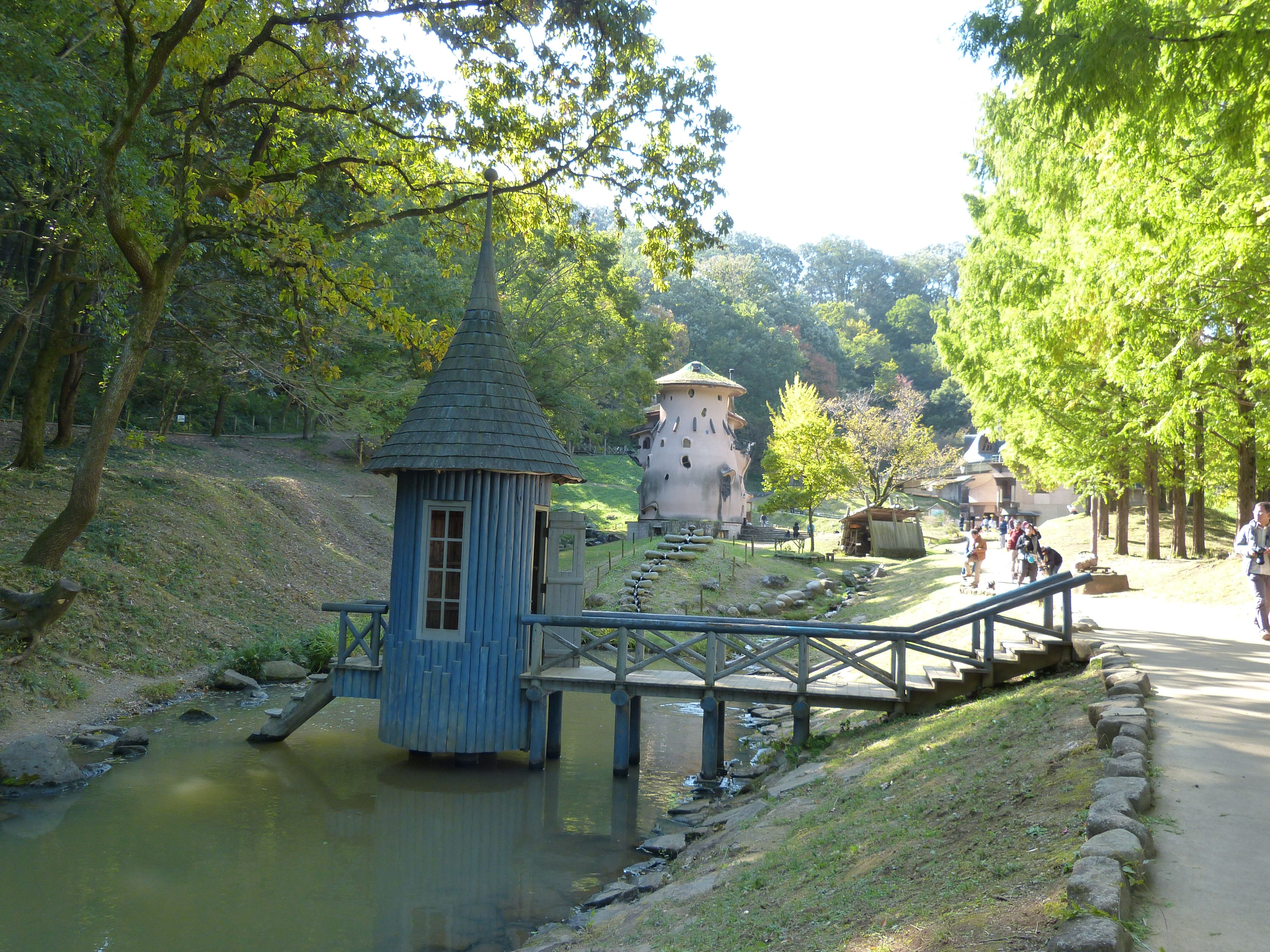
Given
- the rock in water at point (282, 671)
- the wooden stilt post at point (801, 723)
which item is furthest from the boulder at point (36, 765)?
the wooden stilt post at point (801, 723)

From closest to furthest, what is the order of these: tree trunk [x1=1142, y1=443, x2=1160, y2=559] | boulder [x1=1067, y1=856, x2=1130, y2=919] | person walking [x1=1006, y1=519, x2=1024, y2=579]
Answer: boulder [x1=1067, y1=856, x2=1130, y2=919], person walking [x1=1006, y1=519, x2=1024, y2=579], tree trunk [x1=1142, y1=443, x2=1160, y2=559]

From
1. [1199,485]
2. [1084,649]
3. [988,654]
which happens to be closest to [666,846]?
[988,654]

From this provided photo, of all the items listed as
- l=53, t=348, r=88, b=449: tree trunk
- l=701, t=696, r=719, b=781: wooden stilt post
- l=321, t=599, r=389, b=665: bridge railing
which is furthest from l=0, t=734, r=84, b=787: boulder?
l=53, t=348, r=88, b=449: tree trunk

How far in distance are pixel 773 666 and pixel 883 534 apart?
2879cm

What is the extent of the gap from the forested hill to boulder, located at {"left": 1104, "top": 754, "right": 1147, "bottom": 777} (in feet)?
156

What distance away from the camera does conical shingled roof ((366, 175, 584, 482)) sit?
1169 cm

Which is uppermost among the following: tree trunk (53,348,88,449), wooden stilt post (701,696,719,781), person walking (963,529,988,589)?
tree trunk (53,348,88,449)

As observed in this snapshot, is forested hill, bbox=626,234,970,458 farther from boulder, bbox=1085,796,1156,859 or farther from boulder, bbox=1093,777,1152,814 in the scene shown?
boulder, bbox=1085,796,1156,859

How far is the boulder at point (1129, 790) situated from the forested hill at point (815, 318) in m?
48.1

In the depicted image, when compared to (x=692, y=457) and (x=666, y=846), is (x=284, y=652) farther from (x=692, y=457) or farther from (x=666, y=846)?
(x=692, y=457)

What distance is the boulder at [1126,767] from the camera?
19.3ft

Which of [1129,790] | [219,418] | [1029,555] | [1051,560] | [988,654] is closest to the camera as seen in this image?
[1129,790]

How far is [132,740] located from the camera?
11984 millimetres

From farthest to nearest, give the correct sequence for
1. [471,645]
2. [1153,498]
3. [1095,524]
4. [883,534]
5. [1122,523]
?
[883,534]
[1095,524]
[1122,523]
[1153,498]
[471,645]
